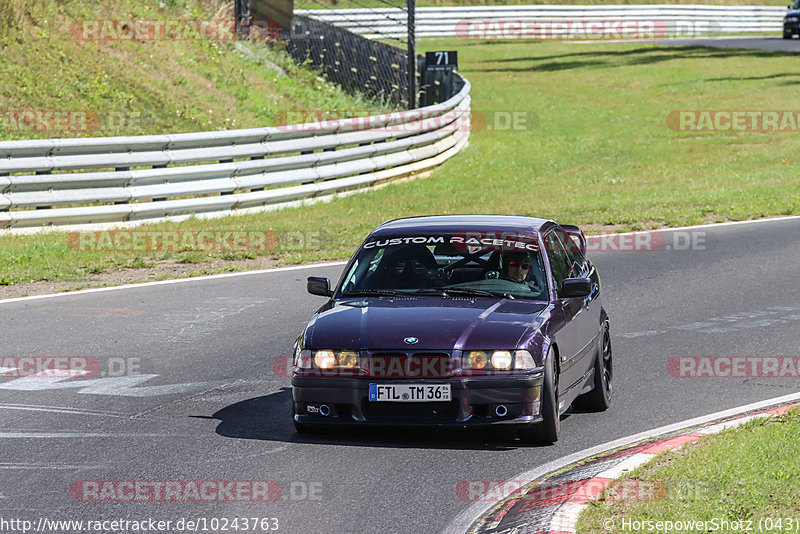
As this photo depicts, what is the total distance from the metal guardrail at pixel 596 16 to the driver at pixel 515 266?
42.1m

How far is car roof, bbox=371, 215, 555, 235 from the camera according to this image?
8.82 meters

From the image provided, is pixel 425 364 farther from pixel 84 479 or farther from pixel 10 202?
pixel 10 202

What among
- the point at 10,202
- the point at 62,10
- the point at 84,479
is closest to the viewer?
the point at 84,479

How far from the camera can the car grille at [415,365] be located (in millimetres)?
7332

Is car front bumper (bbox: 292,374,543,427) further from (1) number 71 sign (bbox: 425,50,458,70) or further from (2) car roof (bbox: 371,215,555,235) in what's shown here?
(1) number 71 sign (bbox: 425,50,458,70)

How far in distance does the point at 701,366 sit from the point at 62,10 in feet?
63.9

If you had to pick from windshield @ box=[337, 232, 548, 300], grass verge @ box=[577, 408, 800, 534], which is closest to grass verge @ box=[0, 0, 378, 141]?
windshield @ box=[337, 232, 548, 300]

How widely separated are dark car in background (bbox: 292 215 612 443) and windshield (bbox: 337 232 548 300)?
0.01 meters

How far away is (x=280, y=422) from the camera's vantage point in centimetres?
820

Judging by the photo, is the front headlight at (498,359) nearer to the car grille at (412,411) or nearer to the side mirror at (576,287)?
the car grille at (412,411)

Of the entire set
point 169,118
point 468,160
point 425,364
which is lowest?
point 468,160

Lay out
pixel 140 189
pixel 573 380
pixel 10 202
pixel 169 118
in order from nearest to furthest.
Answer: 1. pixel 573 380
2. pixel 10 202
3. pixel 140 189
4. pixel 169 118

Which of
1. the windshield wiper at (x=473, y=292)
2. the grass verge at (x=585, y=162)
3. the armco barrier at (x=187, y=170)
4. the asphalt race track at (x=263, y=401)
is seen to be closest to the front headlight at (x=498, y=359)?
the asphalt race track at (x=263, y=401)

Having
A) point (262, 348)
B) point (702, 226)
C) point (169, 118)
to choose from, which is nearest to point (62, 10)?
point (169, 118)
